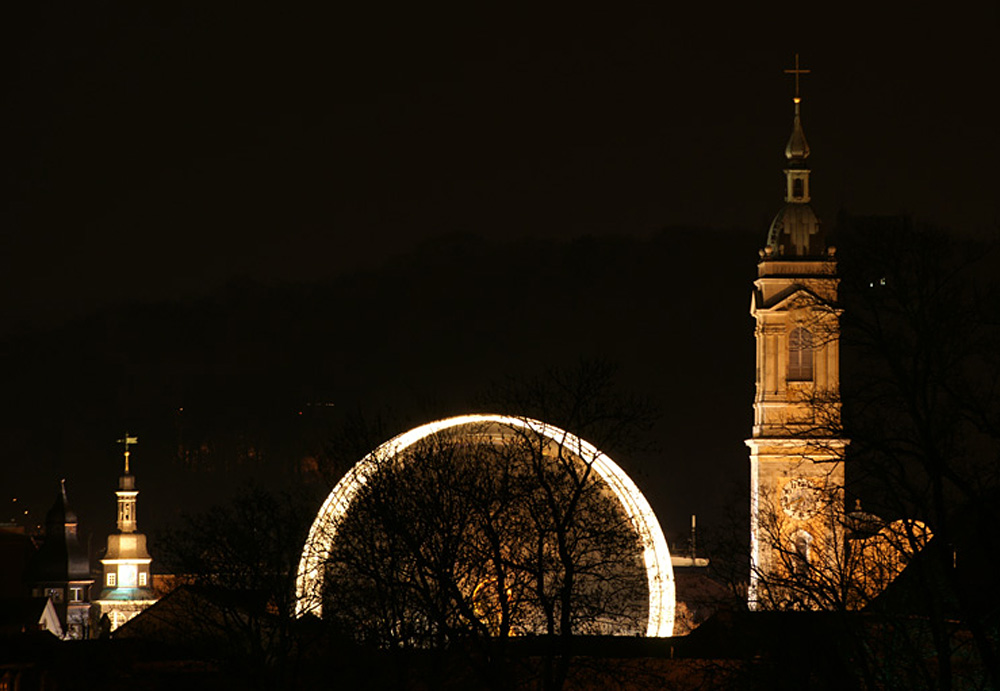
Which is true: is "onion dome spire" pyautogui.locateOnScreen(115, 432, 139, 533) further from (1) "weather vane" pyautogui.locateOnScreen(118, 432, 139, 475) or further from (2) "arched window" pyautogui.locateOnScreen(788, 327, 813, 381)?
(2) "arched window" pyautogui.locateOnScreen(788, 327, 813, 381)

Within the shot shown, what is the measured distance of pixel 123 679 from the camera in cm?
6438

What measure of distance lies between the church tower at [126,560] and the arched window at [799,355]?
62.5m

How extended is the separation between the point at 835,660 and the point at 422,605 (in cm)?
810

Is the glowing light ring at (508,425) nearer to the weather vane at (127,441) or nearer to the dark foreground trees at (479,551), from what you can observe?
the dark foreground trees at (479,551)

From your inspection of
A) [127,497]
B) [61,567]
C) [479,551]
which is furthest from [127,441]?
[479,551]

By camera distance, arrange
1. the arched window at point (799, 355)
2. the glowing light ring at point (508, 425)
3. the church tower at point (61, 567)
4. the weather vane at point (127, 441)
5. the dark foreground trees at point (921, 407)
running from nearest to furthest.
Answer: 1. the dark foreground trees at point (921, 407)
2. the glowing light ring at point (508, 425)
3. the arched window at point (799, 355)
4. the weather vane at point (127, 441)
5. the church tower at point (61, 567)

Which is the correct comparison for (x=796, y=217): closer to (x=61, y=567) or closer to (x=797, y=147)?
(x=797, y=147)

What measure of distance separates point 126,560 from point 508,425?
9840 centimetres

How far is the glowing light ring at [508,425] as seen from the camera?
44344 mm

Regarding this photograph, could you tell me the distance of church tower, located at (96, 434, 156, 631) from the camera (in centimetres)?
13962

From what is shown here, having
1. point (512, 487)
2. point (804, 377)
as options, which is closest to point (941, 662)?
point (512, 487)

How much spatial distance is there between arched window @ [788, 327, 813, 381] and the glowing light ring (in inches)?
729

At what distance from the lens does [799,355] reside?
277 feet

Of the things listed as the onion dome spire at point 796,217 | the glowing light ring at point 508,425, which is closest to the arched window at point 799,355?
the onion dome spire at point 796,217
